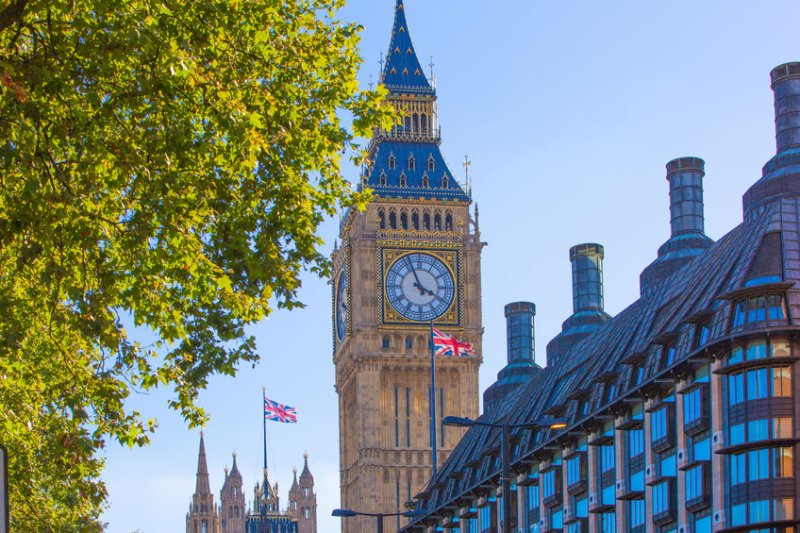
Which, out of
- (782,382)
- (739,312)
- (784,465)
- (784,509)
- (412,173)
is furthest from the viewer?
(412,173)

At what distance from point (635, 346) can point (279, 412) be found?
194ft

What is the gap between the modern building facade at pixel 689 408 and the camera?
6319cm

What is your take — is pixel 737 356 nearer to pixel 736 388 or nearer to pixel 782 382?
pixel 736 388

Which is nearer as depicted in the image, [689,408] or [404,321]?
[689,408]

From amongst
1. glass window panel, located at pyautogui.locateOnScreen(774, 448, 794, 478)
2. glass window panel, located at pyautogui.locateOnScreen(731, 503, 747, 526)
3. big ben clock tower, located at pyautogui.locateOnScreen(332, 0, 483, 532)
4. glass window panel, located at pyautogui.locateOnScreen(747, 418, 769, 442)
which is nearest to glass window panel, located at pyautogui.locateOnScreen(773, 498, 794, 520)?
glass window panel, located at pyautogui.locateOnScreen(774, 448, 794, 478)

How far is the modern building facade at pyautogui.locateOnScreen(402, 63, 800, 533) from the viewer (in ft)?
207

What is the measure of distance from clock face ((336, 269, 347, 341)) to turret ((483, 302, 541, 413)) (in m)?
12.8

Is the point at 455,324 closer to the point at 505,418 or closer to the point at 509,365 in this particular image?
the point at 509,365

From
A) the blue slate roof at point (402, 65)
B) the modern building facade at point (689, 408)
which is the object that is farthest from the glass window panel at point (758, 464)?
the blue slate roof at point (402, 65)

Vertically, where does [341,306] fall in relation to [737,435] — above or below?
above

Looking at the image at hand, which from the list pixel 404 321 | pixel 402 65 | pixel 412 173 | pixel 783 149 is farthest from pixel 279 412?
pixel 783 149

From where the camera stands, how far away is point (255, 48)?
33781 millimetres

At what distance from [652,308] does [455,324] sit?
66.0m

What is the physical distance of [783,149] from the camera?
281 feet
